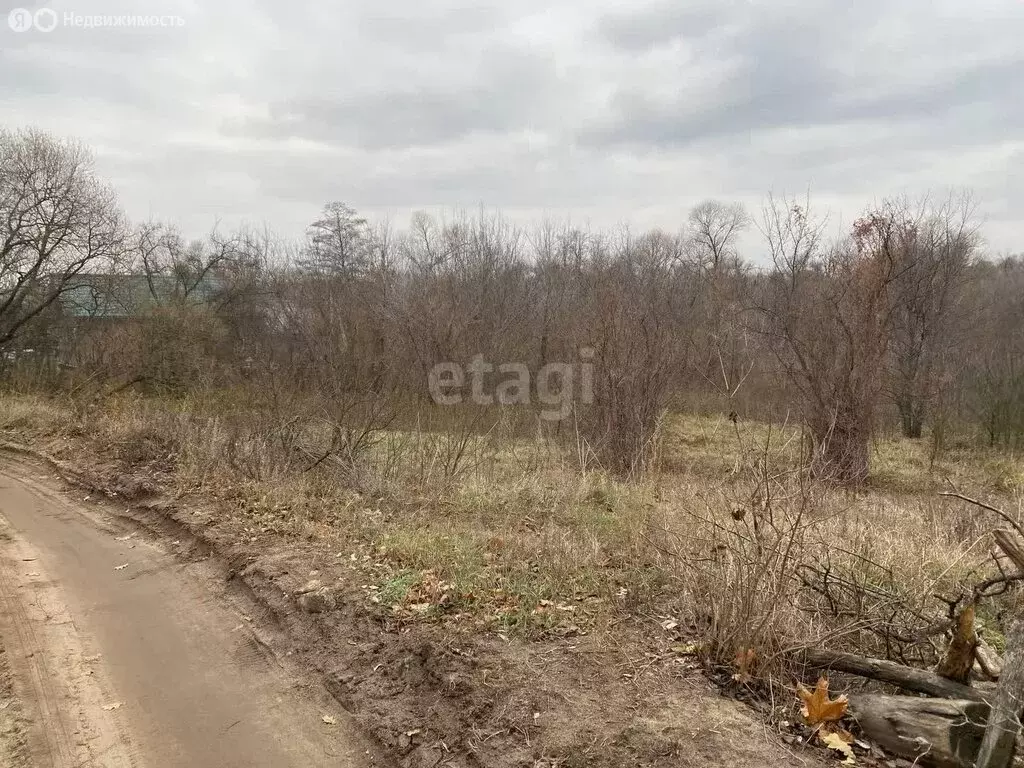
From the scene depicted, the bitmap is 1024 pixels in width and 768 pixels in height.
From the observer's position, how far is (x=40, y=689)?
4188 millimetres

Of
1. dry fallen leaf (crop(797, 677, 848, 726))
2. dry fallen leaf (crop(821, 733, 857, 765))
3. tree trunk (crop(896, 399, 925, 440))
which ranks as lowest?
dry fallen leaf (crop(821, 733, 857, 765))

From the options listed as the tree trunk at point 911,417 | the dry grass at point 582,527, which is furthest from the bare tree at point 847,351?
the tree trunk at point 911,417

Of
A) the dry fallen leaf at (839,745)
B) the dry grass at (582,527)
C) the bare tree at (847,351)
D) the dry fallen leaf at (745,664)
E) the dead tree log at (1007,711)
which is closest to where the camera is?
the dead tree log at (1007,711)

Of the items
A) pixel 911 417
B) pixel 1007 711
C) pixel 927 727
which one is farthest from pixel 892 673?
pixel 911 417

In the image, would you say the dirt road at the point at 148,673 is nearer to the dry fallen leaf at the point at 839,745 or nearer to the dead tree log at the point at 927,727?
the dry fallen leaf at the point at 839,745

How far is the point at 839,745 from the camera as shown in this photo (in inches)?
124

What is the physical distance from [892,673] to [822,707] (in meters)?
0.48

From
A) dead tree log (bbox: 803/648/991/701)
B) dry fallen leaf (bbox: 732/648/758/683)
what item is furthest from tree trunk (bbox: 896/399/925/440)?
dry fallen leaf (bbox: 732/648/758/683)

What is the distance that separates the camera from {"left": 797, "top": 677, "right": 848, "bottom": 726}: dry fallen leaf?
10.8 ft

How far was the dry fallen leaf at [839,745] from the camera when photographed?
3.13 meters

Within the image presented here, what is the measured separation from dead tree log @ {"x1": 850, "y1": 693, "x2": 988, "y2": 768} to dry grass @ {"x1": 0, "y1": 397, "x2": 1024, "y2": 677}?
0.45 meters

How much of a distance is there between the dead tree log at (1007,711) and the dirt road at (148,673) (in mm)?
3026

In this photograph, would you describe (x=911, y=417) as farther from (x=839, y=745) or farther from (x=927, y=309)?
(x=839, y=745)

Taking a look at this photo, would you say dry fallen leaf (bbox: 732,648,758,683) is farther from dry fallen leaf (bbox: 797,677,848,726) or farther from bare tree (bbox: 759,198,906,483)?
bare tree (bbox: 759,198,906,483)
